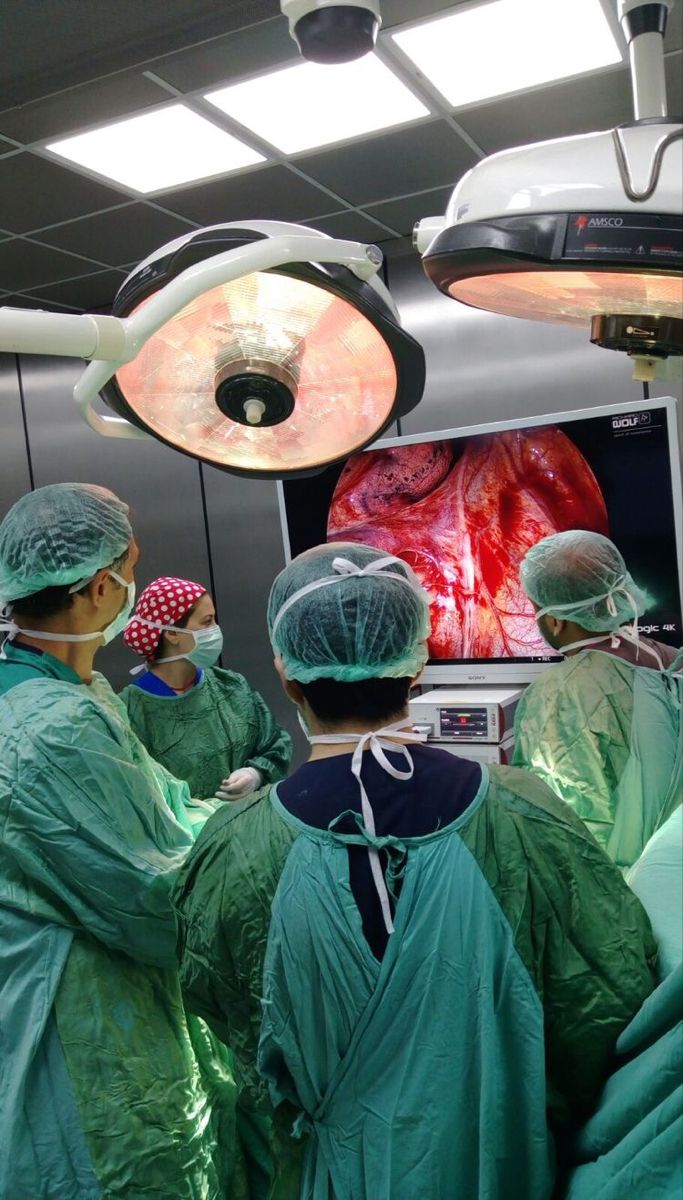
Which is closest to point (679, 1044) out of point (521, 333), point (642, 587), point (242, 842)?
point (242, 842)

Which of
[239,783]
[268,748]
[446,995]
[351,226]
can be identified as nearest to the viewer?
[446,995]

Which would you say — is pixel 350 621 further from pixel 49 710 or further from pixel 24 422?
pixel 24 422

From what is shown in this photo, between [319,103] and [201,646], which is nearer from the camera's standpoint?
[319,103]

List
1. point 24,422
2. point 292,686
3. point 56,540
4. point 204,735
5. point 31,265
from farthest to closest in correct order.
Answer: point 24,422 → point 31,265 → point 204,735 → point 56,540 → point 292,686

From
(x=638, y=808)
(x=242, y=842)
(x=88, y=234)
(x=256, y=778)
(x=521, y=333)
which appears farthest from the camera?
(x=521, y=333)

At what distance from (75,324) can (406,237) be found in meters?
3.41

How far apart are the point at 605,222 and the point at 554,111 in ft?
7.67

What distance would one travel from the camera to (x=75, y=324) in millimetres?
797

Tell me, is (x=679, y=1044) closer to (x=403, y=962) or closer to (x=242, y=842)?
(x=403, y=962)

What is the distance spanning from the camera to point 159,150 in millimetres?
2902

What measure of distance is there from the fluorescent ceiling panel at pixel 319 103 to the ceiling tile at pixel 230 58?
71mm

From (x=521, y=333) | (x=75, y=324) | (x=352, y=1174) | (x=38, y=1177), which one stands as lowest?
(x=38, y=1177)

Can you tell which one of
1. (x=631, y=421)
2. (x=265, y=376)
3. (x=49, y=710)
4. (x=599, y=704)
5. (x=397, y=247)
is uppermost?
(x=397, y=247)

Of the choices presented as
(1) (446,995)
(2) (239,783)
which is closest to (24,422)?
(2) (239,783)
